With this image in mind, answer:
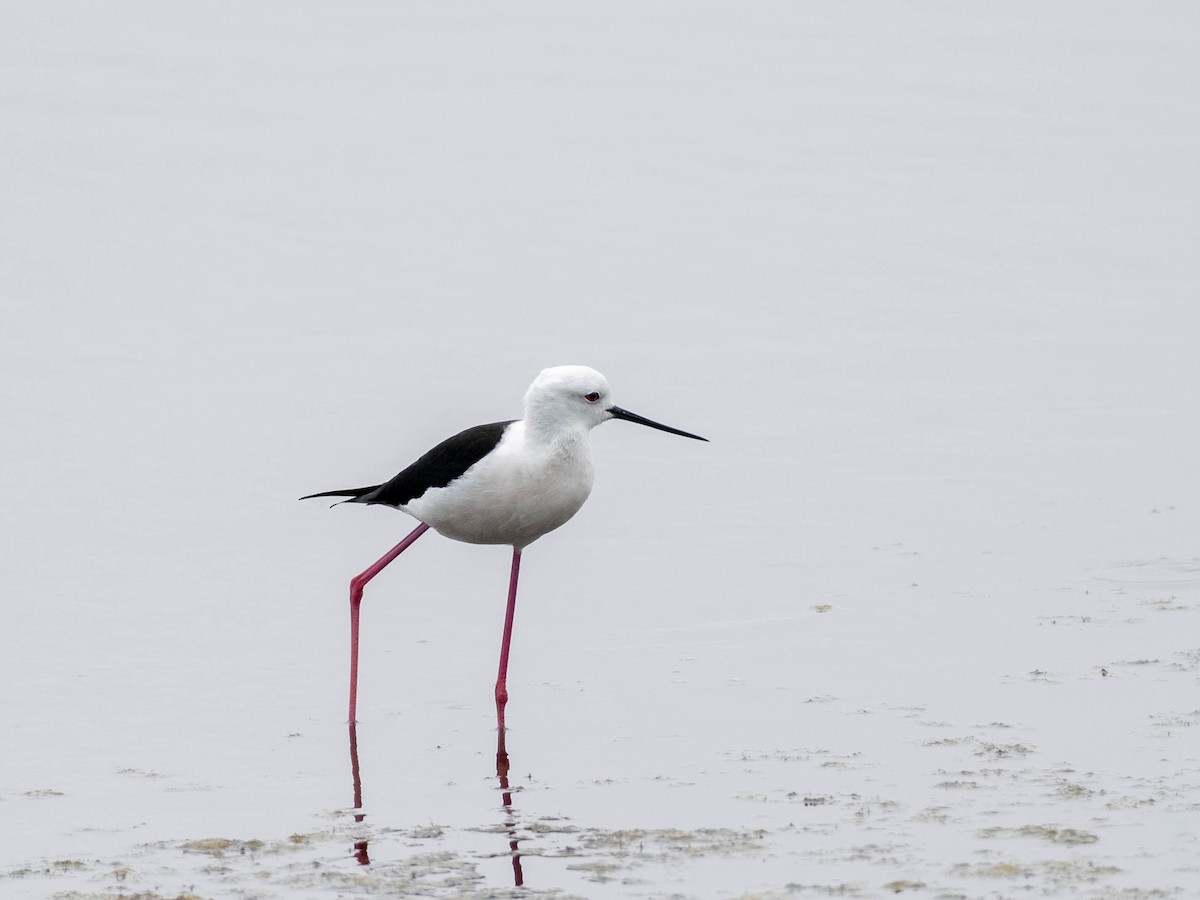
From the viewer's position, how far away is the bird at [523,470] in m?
6.83

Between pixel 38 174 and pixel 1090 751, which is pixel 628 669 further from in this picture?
pixel 38 174

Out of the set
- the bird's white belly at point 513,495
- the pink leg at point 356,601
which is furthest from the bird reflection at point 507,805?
the bird's white belly at point 513,495

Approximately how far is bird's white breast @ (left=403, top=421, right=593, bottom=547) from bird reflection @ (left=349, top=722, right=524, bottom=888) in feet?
2.45

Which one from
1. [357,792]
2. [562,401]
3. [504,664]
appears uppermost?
[562,401]

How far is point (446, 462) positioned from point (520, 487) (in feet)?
1.17

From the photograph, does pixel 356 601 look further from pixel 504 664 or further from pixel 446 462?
pixel 446 462

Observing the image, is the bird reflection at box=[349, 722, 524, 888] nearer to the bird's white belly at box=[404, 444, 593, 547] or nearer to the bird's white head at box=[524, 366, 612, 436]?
the bird's white belly at box=[404, 444, 593, 547]

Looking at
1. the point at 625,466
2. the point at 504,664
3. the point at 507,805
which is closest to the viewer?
the point at 507,805

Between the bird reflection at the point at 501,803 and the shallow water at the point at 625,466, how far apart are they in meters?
0.03

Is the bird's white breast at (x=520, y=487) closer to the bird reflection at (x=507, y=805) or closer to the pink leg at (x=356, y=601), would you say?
the pink leg at (x=356, y=601)

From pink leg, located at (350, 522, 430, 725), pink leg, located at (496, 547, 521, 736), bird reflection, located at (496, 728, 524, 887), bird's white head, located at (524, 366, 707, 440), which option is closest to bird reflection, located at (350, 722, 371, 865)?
pink leg, located at (350, 522, 430, 725)

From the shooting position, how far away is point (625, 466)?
34.5 feet

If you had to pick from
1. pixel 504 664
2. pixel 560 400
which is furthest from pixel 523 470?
pixel 504 664

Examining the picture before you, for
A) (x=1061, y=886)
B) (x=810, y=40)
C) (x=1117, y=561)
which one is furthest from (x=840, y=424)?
(x=810, y=40)
